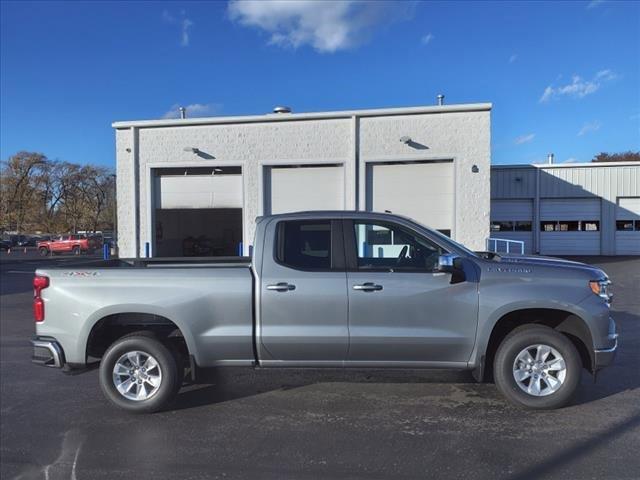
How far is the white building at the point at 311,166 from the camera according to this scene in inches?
656

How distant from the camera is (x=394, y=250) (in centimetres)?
507

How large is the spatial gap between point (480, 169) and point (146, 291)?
13751mm

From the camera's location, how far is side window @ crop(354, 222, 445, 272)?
4.94 meters

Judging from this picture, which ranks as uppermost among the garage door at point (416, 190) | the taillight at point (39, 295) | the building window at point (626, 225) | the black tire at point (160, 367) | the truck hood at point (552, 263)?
the garage door at point (416, 190)

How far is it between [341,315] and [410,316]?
632 millimetres

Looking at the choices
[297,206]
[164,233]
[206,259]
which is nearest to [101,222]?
[164,233]

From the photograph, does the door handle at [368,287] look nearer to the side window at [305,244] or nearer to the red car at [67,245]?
the side window at [305,244]

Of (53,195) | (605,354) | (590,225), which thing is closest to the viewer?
(605,354)

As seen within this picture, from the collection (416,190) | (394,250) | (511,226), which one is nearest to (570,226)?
(511,226)

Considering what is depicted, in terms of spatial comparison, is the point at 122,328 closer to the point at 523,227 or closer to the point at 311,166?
the point at 311,166

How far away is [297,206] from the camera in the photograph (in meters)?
17.9

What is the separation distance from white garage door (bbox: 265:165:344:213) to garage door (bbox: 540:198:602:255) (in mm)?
15467

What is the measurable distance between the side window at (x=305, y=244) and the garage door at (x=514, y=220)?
24995 millimetres

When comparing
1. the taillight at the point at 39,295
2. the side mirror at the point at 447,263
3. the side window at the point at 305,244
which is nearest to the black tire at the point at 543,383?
the side mirror at the point at 447,263
